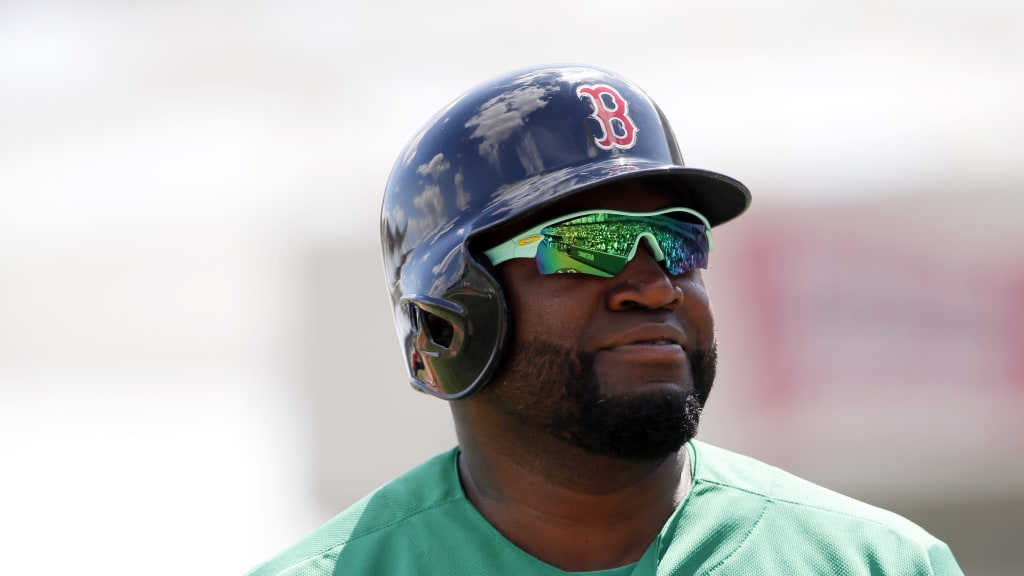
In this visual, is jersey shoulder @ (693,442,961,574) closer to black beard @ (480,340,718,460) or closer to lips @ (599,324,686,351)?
black beard @ (480,340,718,460)

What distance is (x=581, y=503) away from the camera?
109 inches

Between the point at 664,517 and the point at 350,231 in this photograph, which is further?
the point at 350,231

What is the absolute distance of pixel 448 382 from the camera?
2.91m

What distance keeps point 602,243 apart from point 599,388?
0.34m

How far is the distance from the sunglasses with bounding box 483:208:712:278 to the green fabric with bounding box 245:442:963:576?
1.93 feet

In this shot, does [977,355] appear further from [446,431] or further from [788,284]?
[446,431]

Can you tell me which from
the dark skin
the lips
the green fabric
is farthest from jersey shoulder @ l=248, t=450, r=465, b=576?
the lips

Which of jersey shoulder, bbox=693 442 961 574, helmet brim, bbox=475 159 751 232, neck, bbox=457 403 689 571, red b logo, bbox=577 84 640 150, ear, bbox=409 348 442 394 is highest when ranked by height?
red b logo, bbox=577 84 640 150

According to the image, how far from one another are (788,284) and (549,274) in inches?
309

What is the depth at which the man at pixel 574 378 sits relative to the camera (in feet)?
8.72

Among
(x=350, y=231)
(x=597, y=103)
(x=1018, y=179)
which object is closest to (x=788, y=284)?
(x=1018, y=179)

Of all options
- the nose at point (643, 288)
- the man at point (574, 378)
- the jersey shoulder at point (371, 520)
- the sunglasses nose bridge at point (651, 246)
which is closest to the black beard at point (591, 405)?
the man at point (574, 378)

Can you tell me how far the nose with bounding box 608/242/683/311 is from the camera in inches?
105

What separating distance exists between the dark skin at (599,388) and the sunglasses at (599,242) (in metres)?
0.03
